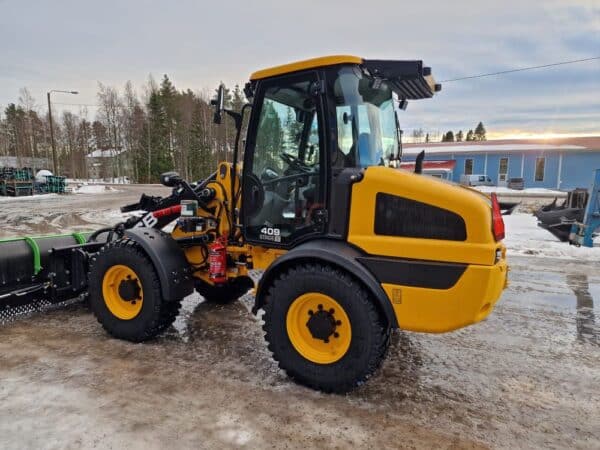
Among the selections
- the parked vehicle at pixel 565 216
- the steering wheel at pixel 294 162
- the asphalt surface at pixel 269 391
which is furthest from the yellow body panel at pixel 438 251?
the parked vehicle at pixel 565 216

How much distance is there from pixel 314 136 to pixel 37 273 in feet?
11.6

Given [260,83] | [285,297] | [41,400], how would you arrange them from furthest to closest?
[260,83] < [285,297] < [41,400]

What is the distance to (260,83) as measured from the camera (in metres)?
3.51

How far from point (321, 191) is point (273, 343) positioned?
1245 mm

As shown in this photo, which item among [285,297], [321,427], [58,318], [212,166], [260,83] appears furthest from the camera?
[212,166]

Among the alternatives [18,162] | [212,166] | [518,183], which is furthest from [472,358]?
[18,162]

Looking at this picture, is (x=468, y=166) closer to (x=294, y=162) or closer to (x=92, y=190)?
(x=92, y=190)

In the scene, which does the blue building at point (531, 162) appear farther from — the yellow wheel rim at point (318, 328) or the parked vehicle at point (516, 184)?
the yellow wheel rim at point (318, 328)

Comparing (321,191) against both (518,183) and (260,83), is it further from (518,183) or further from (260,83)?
(518,183)

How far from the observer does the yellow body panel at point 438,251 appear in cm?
270

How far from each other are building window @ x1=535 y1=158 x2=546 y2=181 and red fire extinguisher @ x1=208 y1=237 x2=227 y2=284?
34.2 meters

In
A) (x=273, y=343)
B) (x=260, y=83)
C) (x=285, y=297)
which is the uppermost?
(x=260, y=83)

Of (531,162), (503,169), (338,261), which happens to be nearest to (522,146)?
(531,162)

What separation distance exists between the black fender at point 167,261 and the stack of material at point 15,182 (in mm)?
26305
